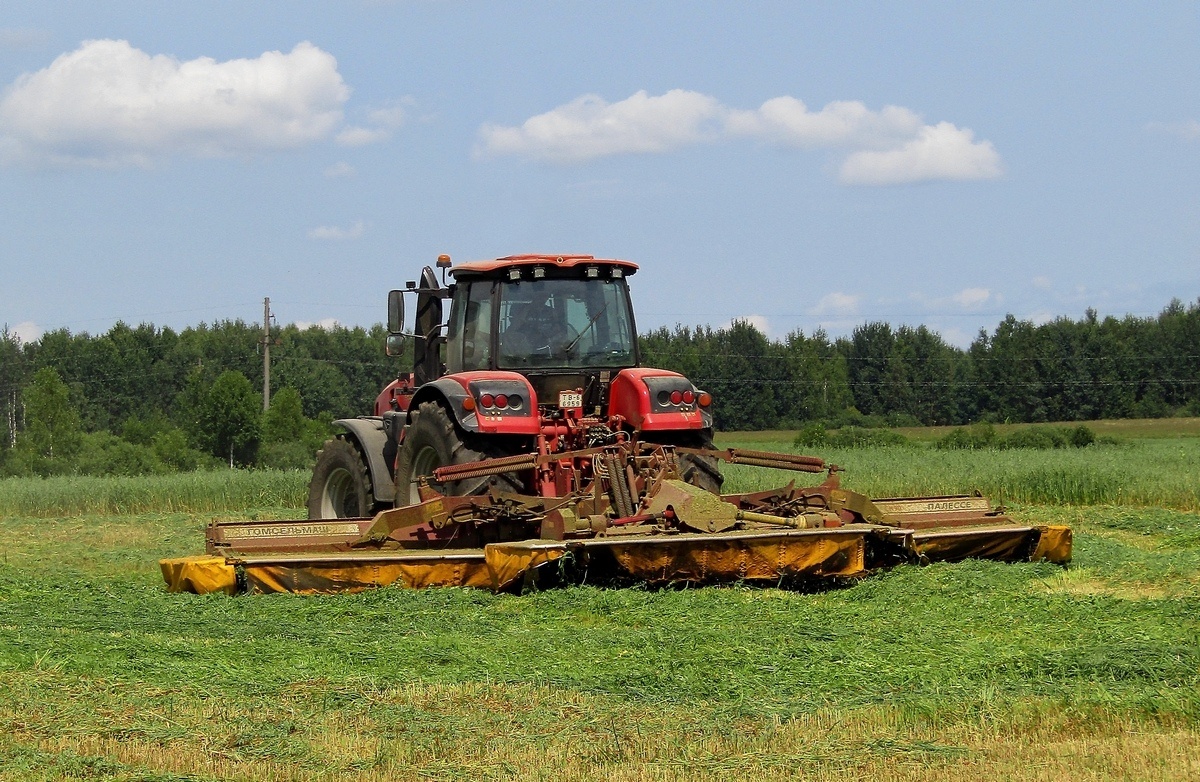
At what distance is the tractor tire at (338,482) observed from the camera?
1220 centimetres

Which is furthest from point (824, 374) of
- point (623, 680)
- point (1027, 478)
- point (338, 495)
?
point (623, 680)

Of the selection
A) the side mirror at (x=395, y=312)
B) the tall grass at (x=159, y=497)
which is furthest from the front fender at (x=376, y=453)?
the tall grass at (x=159, y=497)

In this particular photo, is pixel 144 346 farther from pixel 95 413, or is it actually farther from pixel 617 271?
pixel 617 271

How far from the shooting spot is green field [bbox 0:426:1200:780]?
521cm

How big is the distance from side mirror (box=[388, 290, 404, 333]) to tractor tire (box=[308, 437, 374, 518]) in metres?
1.40

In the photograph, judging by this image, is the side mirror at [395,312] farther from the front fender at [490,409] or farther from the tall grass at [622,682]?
the tall grass at [622,682]

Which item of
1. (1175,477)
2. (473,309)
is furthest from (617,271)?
(1175,477)

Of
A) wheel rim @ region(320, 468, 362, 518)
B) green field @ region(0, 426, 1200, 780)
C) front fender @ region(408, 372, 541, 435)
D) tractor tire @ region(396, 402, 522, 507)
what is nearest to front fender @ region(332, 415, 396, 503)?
wheel rim @ region(320, 468, 362, 518)

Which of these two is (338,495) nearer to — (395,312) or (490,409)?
(395,312)

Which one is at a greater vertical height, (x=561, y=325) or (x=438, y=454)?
(x=561, y=325)

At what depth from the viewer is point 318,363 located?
72.2m

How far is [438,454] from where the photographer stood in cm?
1048

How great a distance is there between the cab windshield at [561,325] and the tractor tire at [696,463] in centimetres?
88

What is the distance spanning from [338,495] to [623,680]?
6825 millimetres
